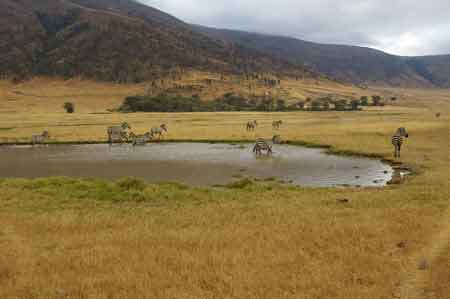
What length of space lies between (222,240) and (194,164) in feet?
63.2

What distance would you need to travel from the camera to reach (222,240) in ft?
40.5

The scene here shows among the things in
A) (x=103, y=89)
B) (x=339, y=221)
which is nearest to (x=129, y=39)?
(x=103, y=89)

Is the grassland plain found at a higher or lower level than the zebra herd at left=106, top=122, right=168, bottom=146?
lower

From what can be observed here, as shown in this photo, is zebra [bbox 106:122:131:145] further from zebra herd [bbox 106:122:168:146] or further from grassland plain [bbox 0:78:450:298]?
grassland plain [bbox 0:78:450:298]

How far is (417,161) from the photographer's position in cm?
2923

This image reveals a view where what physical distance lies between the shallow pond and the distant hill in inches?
3849

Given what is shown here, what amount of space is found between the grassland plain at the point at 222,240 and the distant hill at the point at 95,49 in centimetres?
11803

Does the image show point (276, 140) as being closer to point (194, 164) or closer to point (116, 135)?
point (194, 164)

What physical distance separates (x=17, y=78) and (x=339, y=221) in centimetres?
14056

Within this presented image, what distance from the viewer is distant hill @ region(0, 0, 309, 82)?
141375mm

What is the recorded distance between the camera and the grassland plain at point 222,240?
9211 millimetres

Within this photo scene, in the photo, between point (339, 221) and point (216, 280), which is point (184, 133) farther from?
point (216, 280)

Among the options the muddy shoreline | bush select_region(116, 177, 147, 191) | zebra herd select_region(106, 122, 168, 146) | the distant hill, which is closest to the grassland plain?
bush select_region(116, 177, 147, 191)

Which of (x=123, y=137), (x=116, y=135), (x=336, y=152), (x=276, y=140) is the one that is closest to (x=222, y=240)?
(x=336, y=152)
